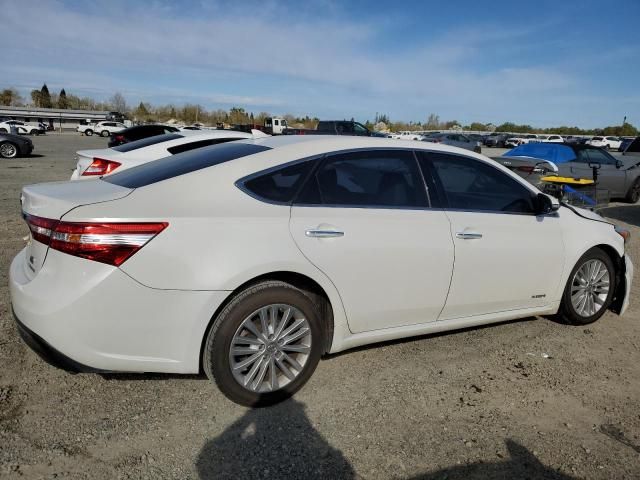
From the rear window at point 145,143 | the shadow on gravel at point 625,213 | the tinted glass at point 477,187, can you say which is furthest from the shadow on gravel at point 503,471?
the shadow on gravel at point 625,213

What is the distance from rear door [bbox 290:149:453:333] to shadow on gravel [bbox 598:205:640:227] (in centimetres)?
834

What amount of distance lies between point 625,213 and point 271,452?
1149 cm

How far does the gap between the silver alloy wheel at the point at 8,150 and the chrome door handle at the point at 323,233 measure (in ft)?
70.1

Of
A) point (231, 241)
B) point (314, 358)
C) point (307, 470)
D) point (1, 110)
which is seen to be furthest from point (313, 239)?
point (1, 110)

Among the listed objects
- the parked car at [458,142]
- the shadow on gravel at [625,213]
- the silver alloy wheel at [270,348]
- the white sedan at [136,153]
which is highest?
the white sedan at [136,153]

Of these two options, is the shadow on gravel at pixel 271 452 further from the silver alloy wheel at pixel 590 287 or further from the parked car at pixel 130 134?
the parked car at pixel 130 134

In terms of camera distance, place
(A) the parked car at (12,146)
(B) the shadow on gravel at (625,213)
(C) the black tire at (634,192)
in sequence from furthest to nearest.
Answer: (A) the parked car at (12,146), (C) the black tire at (634,192), (B) the shadow on gravel at (625,213)

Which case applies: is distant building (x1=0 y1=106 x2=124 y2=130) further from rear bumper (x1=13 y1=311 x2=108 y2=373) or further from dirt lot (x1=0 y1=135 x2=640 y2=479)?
rear bumper (x1=13 y1=311 x2=108 y2=373)

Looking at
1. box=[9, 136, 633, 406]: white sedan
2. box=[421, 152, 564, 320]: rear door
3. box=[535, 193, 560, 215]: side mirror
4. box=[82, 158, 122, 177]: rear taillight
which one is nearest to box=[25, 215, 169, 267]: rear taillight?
box=[9, 136, 633, 406]: white sedan

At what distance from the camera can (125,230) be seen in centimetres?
260

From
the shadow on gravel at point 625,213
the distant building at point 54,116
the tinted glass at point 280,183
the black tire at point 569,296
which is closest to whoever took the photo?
the tinted glass at point 280,183

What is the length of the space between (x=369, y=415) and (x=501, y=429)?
0.77 m

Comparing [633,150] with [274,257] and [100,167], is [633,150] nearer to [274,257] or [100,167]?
[100,167]

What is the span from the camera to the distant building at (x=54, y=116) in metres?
83.0
